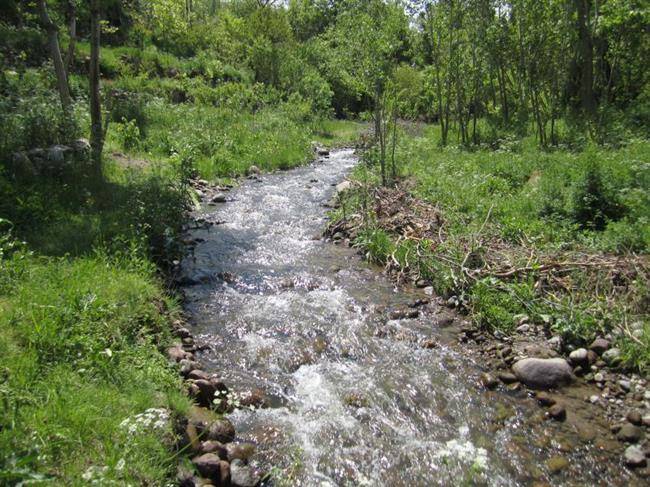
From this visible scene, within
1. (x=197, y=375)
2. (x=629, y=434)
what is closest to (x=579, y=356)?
(x=629, y=434)

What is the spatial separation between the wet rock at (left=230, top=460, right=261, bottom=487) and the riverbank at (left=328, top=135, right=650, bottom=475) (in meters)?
3.20

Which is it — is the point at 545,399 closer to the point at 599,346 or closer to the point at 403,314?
the point at 599,346

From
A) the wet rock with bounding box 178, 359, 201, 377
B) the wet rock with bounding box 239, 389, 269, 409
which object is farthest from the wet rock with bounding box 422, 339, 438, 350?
the wet rock with bounding box 178, 359, 201, 377

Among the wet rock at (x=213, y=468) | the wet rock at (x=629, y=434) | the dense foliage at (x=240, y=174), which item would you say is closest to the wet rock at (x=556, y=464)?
the wet rock at (x=629, y=434)

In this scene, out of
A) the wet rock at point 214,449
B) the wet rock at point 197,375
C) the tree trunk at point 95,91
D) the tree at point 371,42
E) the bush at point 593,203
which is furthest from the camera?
the tree at point 371,42

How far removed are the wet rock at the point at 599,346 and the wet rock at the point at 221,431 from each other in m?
4.90

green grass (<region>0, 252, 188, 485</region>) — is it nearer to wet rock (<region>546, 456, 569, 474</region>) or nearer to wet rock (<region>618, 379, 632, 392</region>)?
wet rock (<region>546, 456, 569, 474</region>)

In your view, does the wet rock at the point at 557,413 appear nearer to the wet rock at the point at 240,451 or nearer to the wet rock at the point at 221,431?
the wet rock at the point at 240,451

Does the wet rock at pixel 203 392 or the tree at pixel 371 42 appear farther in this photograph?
the tree at pixel 371 42

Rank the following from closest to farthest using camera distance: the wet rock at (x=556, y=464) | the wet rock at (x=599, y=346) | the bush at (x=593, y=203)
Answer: the wet rock at (x=556, y=464), the wet rock at (x=599, y=346), the bush at (x=593, y=203)

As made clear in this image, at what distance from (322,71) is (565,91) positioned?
20.7m

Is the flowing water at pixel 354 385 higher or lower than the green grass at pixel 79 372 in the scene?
lower

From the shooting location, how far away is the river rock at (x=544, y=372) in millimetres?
5816

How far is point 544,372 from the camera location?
588cm
